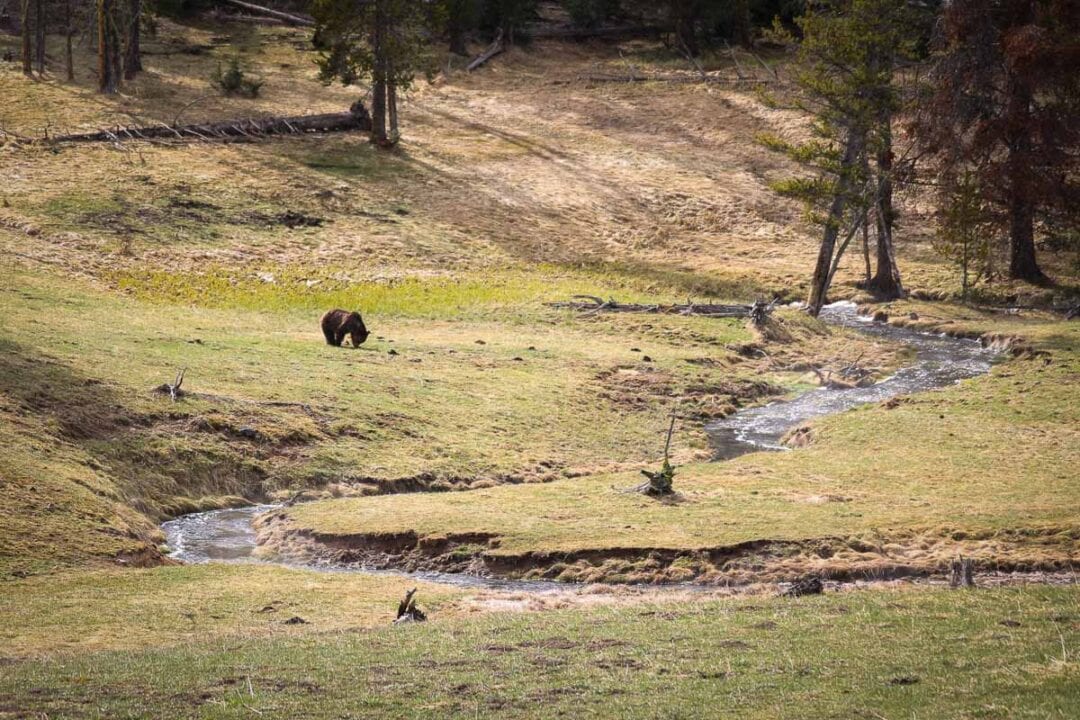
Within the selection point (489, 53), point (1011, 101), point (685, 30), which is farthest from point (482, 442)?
point (685, 30)

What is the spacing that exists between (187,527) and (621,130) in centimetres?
5435

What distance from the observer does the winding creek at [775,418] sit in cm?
2358

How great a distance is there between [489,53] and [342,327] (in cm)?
5289

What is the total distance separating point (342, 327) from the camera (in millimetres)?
38469

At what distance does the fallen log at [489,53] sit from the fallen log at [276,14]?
41.7 feet

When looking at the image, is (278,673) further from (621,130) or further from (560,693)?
(621,130)

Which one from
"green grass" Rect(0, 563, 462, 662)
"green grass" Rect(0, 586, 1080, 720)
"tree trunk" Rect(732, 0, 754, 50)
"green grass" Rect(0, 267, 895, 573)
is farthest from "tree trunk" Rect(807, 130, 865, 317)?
"tree trunk" Rect(732, 0, 754, 50)

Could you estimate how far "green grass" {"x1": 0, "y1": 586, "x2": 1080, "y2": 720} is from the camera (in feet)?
36.2

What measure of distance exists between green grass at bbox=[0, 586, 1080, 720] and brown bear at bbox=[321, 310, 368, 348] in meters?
22.8

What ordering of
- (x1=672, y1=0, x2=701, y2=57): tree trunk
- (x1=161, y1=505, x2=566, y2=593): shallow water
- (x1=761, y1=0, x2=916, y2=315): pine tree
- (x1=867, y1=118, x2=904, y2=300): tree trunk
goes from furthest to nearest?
(x1=672, y1=0, x2=701, y2=57): tree trunk, (x1=867, y1=118, x2=904, y2=300): tree trunk, (x1=761, y1=0, x2=916, y2=315): pine tree, (x1=161, y1=505, x2=566, y2=593): shallow water

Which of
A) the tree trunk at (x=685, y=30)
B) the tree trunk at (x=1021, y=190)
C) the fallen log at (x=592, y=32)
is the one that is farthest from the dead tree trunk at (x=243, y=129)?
the tree trunk at (x=1021, y=190)

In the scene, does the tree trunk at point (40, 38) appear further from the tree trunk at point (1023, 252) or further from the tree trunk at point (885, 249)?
the tree trunk at point (1023, 252)

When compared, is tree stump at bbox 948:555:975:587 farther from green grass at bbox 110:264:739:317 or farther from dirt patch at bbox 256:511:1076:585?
green grass at bbox 110:264:739:317

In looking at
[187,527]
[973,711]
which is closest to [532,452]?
[187,527]
